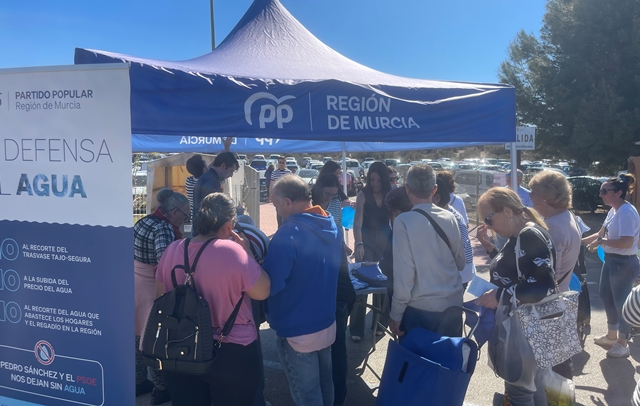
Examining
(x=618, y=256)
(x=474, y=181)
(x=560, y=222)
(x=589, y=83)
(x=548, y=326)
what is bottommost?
(x=548, y=326)

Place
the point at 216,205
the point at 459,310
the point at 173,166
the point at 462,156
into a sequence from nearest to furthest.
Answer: the point at 216,205, the point at 459,310, the point at 173,166, the point at 462,156

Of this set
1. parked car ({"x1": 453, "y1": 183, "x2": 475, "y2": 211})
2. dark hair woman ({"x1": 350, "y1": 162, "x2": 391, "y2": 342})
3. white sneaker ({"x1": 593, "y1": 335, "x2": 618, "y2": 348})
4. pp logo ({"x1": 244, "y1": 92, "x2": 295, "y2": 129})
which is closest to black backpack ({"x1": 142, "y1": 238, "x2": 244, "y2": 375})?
pp logo ({"x1": 244, "y1": 92, "x2": 295, "y2": 129})

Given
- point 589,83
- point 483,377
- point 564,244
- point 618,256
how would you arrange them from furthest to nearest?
point 589,83 < point 618,256 < point 483,377 < point 564,244

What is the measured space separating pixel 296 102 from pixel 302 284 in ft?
4.29

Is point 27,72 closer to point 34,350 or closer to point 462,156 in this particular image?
point 34,350

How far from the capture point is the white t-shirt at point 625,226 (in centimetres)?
418

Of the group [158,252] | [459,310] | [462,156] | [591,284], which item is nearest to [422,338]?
[459,310]

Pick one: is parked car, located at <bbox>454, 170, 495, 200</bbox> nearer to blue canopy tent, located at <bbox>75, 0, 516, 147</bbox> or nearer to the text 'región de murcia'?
blue canopy tent, located at <bbox>75, 0, 516, 147</bbox>

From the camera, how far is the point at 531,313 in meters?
2.67

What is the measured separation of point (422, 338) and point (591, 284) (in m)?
5.62

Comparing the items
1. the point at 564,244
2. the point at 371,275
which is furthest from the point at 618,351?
the point at 371,275

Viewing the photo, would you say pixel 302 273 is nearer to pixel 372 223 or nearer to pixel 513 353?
pixel 513 353

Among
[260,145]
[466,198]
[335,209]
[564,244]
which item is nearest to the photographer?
[564,244]

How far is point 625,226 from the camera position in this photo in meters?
4.20
